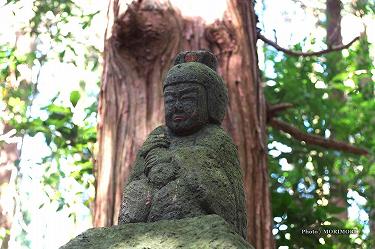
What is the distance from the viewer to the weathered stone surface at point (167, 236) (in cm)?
281

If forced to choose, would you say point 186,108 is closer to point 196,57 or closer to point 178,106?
point 178,106

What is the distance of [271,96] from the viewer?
7.94m

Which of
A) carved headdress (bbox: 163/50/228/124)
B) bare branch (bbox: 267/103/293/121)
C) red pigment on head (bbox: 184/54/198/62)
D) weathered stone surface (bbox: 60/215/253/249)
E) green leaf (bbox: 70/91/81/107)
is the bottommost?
weathered stone surface (bbox: 60/215/253/249)

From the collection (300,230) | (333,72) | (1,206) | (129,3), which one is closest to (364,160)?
(333,72)

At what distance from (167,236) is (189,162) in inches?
22.2

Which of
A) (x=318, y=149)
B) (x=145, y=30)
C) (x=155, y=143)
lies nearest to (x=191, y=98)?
(x=155, y=143)

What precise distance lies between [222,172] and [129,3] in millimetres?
2685

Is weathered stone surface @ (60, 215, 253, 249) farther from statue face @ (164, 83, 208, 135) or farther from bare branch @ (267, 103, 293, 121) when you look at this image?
bare branch @ (267, 103, 293, 121)

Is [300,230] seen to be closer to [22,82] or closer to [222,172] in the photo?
[222,172]

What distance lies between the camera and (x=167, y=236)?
2918mm

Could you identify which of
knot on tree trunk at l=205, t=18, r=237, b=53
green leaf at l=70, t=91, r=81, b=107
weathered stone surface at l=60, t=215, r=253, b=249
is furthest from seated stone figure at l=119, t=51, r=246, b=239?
green leaf at l=70, t=91, r=81, b=107

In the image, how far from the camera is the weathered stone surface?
2.81m

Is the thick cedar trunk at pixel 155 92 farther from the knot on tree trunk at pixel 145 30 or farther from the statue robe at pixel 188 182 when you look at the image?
the statue robe at pixel 188 182

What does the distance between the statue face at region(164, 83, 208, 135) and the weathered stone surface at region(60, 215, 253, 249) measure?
2.46ft
